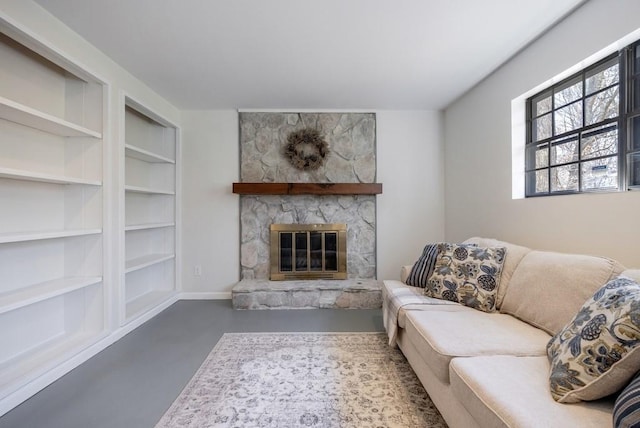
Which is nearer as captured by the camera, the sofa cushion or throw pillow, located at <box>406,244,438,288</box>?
the sofa cushion

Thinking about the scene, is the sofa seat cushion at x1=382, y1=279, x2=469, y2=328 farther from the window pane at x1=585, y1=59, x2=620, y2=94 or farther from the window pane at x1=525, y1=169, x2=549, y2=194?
the window pane at x1=585, y1=59, x2=620, y2=94

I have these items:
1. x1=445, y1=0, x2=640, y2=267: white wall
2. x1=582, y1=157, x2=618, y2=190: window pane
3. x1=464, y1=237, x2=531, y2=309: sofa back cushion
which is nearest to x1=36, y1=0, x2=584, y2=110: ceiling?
x1=445, y1=0, x2=640, y2=267: white wall

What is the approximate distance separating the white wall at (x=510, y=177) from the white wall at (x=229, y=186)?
0.34m

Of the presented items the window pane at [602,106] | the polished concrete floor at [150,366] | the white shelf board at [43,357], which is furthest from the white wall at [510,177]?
the white shelf board at [43,357]

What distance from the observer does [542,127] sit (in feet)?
7.57

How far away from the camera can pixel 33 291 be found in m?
1.84

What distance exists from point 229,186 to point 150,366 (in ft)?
7.05

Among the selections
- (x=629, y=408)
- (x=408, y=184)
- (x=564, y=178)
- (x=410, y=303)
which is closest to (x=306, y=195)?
(x=408, y=184)

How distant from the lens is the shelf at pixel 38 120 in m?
1.60

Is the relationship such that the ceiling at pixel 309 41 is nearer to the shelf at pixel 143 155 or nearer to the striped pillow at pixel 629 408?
the shelf at pixel 143 155

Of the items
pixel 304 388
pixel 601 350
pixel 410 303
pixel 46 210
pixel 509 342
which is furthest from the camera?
pixel 46 210

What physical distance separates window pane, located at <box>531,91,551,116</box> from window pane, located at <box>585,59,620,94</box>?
0.34m

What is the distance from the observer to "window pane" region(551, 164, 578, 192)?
6.59ft

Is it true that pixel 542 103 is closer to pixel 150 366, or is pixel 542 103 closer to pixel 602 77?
pixel 602 77
